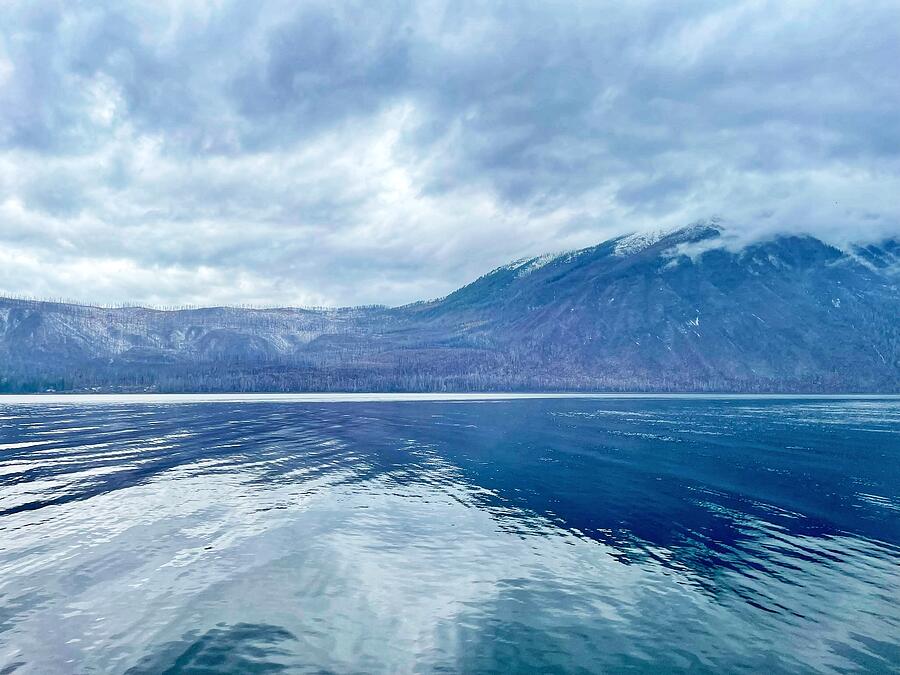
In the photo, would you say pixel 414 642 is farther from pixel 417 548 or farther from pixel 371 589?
pixel 417 548

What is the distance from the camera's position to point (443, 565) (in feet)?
125

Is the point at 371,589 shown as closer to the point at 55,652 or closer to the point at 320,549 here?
the point at 320,549

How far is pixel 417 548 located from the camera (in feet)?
136

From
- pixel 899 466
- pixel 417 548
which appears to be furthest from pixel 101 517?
pixel 899 466

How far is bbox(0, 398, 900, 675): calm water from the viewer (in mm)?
26531

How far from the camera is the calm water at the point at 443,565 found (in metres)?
26.5

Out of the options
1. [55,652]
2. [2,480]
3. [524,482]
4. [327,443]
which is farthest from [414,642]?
[327,443]

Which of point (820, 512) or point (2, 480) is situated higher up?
point (2, 480)

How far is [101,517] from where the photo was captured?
157 ft

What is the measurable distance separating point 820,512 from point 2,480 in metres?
86.6

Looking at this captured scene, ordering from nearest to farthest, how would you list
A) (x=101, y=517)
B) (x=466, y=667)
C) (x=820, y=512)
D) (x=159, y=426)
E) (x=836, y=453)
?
(x=466, y=667), (x=101, y=517), (x=820, y=512), (x=836, y=453), (x=159, y=426)

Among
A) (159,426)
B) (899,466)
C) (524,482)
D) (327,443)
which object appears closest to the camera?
(524,482)

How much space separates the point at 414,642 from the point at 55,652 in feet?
55.3

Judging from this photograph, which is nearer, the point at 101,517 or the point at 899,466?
the point at 101,517
